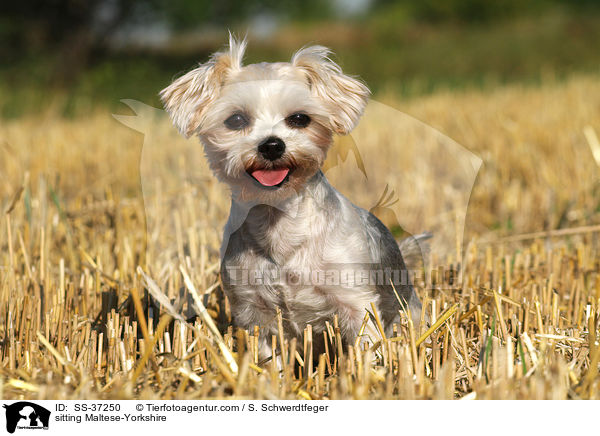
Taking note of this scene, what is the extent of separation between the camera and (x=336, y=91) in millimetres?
2979

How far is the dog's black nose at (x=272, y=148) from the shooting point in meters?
2.75

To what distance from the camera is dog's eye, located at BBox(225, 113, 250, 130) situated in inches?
114

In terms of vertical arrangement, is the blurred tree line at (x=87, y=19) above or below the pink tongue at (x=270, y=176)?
above

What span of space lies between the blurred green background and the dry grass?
1519cm

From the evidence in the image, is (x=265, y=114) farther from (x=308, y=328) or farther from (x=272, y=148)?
(x=308, y=328)

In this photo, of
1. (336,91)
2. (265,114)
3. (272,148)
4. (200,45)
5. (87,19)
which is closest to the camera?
(272,148)

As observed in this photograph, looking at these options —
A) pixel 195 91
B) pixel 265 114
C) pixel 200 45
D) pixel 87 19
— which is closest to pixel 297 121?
pixel 265 114

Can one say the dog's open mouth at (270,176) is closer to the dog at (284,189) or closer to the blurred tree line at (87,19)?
the dog at (284,189)

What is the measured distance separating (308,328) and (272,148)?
84cm

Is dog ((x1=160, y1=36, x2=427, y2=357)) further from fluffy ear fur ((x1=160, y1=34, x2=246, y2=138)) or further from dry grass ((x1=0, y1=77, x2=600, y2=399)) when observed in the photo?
dry grass ((x1=0, y1=77, x2=600, y2=399))

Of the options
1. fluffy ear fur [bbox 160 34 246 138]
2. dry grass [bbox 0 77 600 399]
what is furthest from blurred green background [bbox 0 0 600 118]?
fluffy ear fur [bbox 160 34 246 138]

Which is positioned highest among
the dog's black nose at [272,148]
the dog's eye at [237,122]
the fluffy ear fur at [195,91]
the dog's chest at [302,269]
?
the fluffy ear fur at [195,91]
